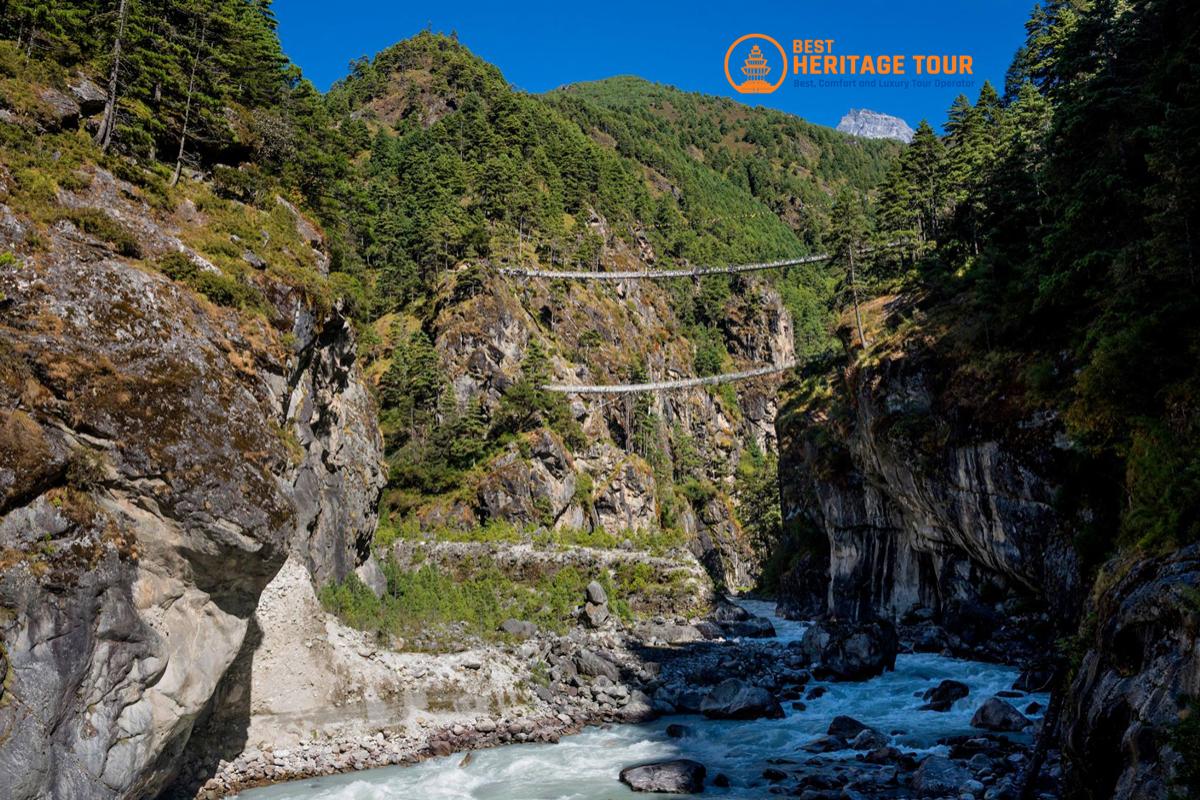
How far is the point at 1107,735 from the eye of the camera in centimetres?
1077

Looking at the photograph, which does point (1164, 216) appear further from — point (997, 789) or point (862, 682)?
point (862, 682)

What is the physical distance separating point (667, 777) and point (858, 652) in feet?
44.6

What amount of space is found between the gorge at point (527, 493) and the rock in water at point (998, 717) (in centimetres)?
10

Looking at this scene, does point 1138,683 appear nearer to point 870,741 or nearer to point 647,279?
point 870,741

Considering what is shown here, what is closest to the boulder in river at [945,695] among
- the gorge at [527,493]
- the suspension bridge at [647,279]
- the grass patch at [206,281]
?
the gorge at [527,493]

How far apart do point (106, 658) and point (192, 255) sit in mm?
10606

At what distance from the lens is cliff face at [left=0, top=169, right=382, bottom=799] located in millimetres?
11766

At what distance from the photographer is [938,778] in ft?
53.3

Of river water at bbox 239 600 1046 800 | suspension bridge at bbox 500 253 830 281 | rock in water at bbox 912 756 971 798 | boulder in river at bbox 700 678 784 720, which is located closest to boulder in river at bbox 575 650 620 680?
river water at bbox 239 600 1046 800

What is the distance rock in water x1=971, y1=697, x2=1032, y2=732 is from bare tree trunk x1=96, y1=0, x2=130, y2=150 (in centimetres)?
3078

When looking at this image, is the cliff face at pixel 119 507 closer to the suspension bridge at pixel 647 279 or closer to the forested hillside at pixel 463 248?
the forested hillside at pixel 463 248

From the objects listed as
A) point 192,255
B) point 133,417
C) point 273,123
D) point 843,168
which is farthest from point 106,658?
point 843,168

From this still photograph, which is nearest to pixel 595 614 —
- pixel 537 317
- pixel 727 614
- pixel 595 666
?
pixel 727 614

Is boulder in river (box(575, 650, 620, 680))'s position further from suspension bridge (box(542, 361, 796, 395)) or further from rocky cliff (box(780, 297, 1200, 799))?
suspension bridge (box(542, 361, 796, 395))
